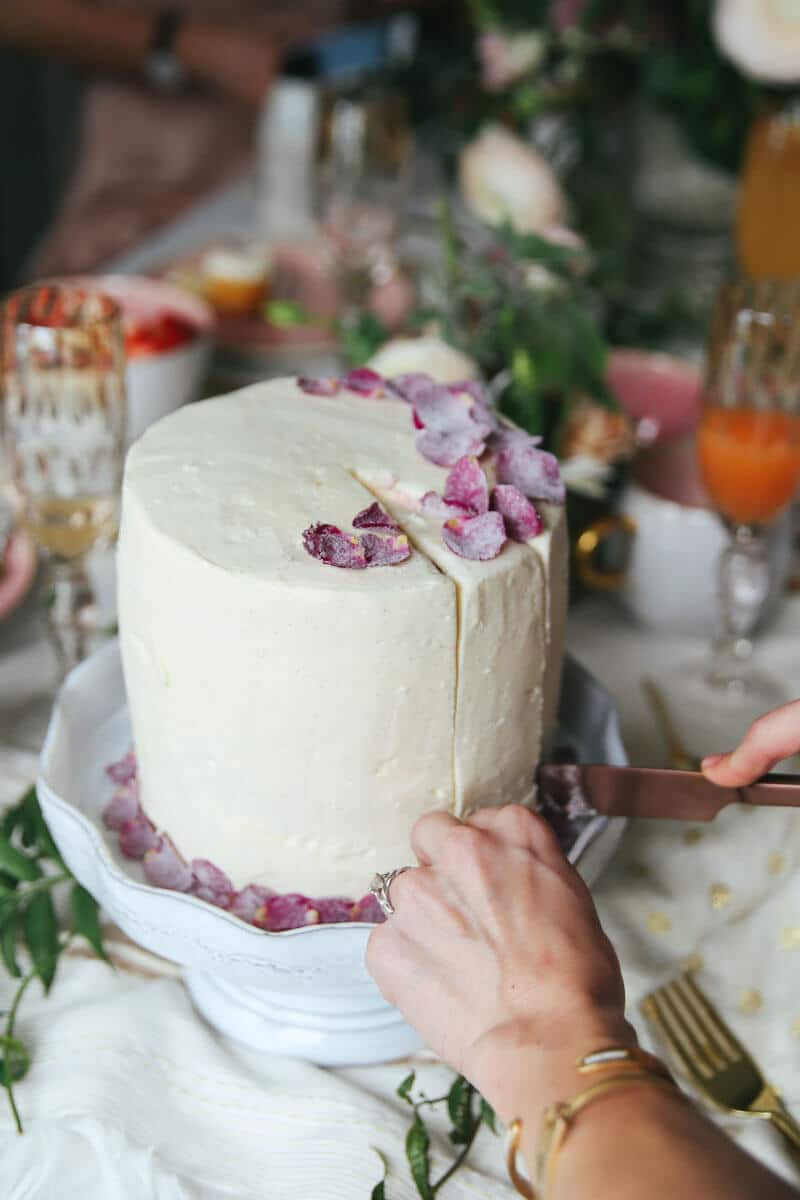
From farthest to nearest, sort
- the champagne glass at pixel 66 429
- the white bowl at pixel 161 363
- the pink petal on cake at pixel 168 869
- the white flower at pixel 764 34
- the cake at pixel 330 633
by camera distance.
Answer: the white flower at pixel 764 34 < the white bowl at pixel 161 363 < the champagne glass at pixel 66 429 < the pink petal on cake at pixel 168 869 < the cake at pixel 330 633

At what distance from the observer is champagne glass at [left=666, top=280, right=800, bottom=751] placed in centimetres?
110

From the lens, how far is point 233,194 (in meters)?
2.33

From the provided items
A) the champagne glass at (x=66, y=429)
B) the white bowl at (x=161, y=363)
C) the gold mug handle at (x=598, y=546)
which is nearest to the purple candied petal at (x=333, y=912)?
the champagne glass at (x=66, y=429)

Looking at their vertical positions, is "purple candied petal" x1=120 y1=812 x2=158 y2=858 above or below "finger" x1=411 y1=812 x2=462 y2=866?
below

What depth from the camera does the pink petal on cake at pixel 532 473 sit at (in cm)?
75

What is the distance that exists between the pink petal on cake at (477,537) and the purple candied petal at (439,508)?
2cm

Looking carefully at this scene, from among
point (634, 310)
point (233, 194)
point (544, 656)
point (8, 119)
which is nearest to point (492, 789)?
point (544, 656)

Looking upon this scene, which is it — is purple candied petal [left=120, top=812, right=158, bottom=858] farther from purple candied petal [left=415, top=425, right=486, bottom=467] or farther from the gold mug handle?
the gold mug handle

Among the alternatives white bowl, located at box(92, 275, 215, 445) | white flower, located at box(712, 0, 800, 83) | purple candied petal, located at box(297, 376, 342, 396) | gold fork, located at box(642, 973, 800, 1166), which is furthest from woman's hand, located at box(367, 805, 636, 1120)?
white flower, located at box(712, 0, 800, 83)

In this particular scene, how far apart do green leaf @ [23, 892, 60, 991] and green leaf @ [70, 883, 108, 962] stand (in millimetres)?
17

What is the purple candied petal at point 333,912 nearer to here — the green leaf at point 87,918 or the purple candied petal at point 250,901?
the purple candied petal at point 250,901

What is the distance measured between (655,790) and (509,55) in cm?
144

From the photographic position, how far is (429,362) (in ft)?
3.64

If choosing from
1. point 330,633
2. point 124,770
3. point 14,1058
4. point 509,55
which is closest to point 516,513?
point 330,633
